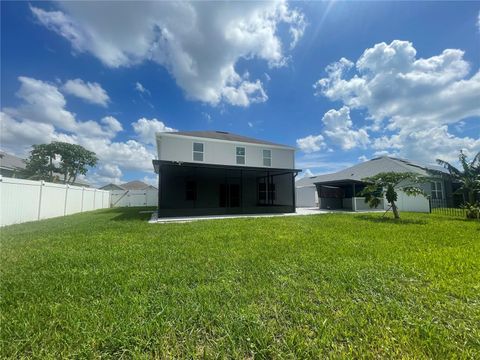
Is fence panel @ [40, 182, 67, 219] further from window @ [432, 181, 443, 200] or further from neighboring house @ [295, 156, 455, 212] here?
window @ [432, 181, 443, 200]

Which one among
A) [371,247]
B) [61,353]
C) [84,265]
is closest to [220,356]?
[61,353]

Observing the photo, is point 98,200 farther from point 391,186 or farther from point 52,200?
point 391,186

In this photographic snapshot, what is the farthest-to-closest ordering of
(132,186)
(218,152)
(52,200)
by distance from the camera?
(132,186)
(218,152)
(52,200)

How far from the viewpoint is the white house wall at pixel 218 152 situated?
1444cm

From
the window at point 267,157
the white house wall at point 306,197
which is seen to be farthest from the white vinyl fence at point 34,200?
the white house wall at point 306,197

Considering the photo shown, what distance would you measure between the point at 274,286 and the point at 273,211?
11190 mm

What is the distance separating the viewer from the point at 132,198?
26.0 m

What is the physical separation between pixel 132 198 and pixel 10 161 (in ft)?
49.5

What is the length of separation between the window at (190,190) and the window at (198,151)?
1.82 metres

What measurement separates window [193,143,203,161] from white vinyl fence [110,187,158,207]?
47.3 feet

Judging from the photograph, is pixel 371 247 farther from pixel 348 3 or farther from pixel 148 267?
pixel 348 3

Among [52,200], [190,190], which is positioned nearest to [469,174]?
[190,190]

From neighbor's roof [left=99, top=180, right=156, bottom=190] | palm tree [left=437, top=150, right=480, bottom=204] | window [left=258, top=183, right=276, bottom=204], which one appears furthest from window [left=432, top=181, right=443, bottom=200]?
neighbor's roof [left=99, top=180, right=156, bottom=190]

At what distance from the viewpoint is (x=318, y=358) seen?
175cm
